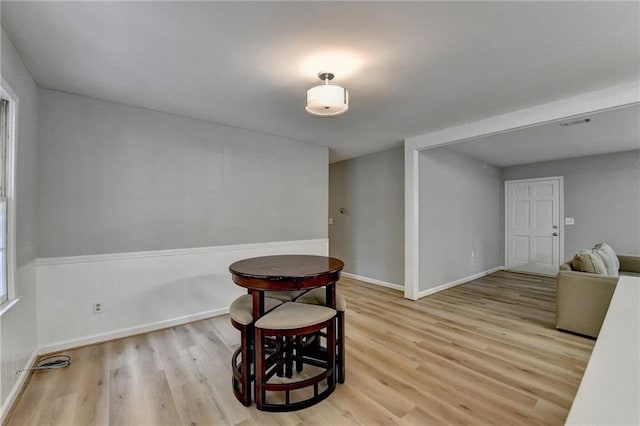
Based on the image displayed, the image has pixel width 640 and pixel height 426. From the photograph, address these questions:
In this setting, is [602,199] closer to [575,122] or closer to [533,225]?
[533,225]

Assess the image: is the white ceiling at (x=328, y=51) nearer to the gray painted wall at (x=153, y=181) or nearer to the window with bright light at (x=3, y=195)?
the gray painted wall at (x=153, y=181)

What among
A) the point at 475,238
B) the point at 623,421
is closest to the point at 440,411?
the point at 623,421

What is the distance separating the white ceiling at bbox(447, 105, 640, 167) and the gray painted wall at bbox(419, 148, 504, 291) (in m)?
0.37

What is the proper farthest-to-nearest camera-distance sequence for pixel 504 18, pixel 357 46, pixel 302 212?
pixel 302 212 < pixel 357 46 < pixel 504 18

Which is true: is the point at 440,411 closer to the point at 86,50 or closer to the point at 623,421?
the point at 623,421

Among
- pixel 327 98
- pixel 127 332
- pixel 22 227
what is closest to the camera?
pixel 327 98

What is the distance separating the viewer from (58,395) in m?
1.91

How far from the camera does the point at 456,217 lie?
4949mm

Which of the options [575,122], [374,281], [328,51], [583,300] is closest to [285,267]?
[328,51]

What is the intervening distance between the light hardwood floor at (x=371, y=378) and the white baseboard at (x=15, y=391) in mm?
44

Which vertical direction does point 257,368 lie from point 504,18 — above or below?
below

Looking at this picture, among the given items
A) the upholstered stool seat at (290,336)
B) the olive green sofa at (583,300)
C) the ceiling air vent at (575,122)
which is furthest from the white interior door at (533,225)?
the upholstered stool seat at (290,336)

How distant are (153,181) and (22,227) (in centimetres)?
110

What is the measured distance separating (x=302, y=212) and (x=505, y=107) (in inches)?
110
